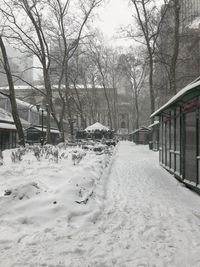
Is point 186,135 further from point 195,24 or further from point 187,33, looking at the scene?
point 195,24

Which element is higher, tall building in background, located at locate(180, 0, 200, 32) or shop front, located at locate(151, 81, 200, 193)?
tall building in background, located at locate(180, 0, 200, 32)

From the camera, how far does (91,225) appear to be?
5801 millimetres

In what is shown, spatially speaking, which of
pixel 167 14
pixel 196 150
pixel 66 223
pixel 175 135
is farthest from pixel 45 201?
pixel 167 14

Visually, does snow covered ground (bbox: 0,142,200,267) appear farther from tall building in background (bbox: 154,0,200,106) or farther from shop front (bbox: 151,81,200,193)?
tall building in background (bbox: 154,0,200,106)

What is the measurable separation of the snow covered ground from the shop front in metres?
0.85

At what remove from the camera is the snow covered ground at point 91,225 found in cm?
438

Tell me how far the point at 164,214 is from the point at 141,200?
1411 mm

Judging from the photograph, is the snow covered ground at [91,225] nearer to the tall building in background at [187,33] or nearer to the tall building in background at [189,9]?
the tall building in background at [187,33]

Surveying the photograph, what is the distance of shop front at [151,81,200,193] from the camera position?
8820mm

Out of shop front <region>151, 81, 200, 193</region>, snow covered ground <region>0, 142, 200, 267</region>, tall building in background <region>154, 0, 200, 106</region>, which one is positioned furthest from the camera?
tall building in background <region>154, 0, 200, 106</region>

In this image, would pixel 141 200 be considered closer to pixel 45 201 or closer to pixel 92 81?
pixel 45 201

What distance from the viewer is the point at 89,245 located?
482cm

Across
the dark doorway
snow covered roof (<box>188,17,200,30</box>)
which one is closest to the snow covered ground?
the dark doorway

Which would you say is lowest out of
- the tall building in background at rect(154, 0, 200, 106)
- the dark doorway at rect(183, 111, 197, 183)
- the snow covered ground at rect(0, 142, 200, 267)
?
the snow covered ground at rect(0, 142, 200, 267)
